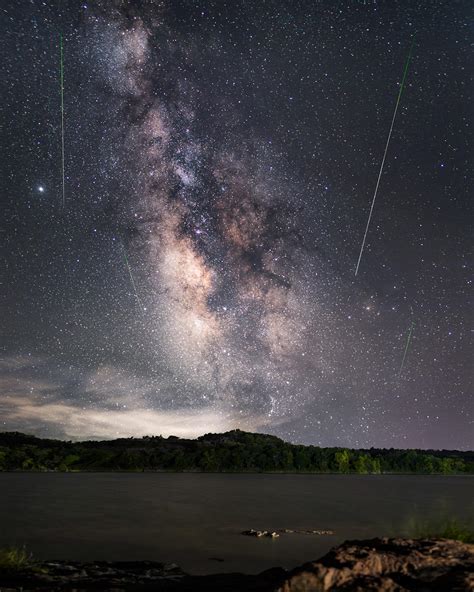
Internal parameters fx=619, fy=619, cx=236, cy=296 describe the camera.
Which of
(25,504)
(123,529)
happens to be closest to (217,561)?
(123,529)

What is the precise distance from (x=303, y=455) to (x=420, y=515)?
426 feet

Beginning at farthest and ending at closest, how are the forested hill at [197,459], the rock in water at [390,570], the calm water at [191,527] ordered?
the forested hill at [197,459] → the calm water at [191,527] → the rock in water at [390,570]

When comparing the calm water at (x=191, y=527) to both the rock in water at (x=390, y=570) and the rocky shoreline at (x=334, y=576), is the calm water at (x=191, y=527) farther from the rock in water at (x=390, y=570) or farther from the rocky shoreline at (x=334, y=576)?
the rock in water at (x=390, y=570)

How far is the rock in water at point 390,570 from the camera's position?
9.67 m

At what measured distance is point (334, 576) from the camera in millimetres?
9953

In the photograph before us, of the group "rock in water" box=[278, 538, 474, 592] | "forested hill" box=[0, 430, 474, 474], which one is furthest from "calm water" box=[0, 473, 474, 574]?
"forested hill" box=[0, 430, 474, 474]

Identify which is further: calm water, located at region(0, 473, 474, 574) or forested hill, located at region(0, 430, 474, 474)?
forested hill, located at region(0, 430, 474, 474)

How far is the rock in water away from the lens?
967 centimetres

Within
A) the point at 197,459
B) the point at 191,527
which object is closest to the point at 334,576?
the point at 191,527

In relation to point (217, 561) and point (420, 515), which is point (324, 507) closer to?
point (420, 515)

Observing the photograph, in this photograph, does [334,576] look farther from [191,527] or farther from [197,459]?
[197,459]

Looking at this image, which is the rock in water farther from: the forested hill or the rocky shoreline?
the forested hill

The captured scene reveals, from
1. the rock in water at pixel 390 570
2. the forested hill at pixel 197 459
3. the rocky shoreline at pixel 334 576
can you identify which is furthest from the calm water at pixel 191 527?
the forested hill at pixel 197 459

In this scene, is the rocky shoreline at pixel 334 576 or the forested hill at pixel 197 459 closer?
the rocky shoreline at pixel 334 576
